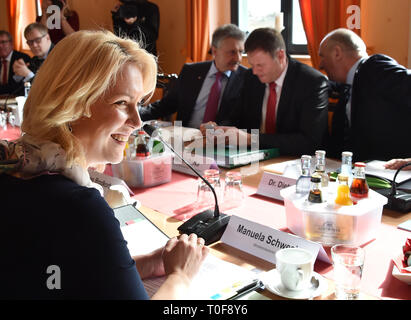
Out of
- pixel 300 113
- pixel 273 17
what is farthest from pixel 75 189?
pixel 273 17

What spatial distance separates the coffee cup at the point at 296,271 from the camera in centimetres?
99

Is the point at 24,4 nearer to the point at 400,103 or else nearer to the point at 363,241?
the point at 400,103

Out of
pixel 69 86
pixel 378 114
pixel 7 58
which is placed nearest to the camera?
pixel 69 86

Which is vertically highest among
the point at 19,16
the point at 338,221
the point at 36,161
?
the point at 19,16

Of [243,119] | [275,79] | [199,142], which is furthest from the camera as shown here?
[243,119]

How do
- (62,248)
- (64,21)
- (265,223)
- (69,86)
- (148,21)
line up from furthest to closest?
(64,21)
(148,21)
(265,223)
(69,86)
(62,248)

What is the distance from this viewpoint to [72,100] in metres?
0.98

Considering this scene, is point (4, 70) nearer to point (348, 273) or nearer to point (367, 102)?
point (367, 102)

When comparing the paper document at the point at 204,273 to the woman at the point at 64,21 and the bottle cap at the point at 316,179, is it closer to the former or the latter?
the bottle cap at the point at 316,179

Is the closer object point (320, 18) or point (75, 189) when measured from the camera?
point (75, 189)

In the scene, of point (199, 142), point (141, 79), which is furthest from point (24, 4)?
point (141, 79)

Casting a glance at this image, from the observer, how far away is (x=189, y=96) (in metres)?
3.34

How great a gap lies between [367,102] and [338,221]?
1.56 metres

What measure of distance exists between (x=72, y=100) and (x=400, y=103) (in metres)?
2.02
